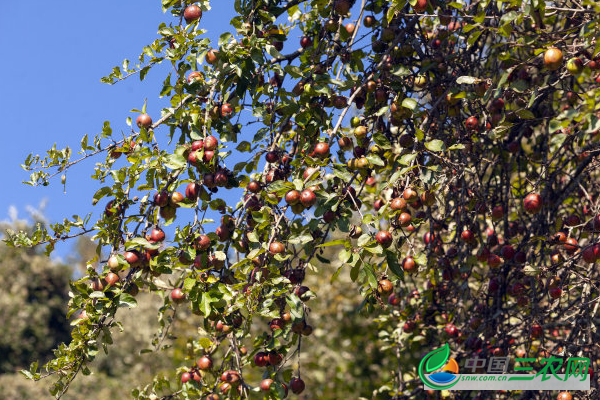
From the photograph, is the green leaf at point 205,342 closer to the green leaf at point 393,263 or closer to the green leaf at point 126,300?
the green leaf at point 126,300

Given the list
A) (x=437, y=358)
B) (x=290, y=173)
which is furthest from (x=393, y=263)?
(x=437, y=358)

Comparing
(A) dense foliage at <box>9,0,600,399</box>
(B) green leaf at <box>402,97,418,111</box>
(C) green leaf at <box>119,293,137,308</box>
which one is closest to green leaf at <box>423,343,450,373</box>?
(A) dense foliage at <box>9,0,600,399</box>

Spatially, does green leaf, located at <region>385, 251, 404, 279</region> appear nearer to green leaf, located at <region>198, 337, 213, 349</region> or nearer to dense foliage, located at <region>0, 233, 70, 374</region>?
green leaf, located at <region>198, 337, 213, 349</region>

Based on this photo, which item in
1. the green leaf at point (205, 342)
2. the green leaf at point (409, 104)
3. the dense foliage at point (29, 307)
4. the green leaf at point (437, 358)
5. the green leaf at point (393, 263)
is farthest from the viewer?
the dense foliage at point (29, 307)

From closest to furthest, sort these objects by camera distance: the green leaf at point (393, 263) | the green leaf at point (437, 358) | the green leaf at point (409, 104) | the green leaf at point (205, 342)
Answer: the green leaf at point (393, 263) → the green leaf at point (409, 104) → the green leaf at point (205, 342) → the green leaf at point (437, 358)

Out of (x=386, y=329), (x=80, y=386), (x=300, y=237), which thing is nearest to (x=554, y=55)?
(x=300, y=237)

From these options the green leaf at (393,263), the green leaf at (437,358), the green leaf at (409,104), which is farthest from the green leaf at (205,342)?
the green leaf at (409,104)

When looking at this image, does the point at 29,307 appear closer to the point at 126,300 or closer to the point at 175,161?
the point at 126,300

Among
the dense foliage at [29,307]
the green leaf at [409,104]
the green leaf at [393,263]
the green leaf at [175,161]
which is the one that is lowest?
the green leaf at [393,263]

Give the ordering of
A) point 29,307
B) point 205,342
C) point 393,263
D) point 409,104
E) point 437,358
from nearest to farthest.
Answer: point 393,263
point 409,104
point 205,342
point 437,358
point 29,307

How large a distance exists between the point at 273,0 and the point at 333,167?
2.58 feet

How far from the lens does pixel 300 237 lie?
2.19 metres

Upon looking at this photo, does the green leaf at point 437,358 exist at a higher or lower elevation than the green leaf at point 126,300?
higher

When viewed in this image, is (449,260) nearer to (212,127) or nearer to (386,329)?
(386,329)
